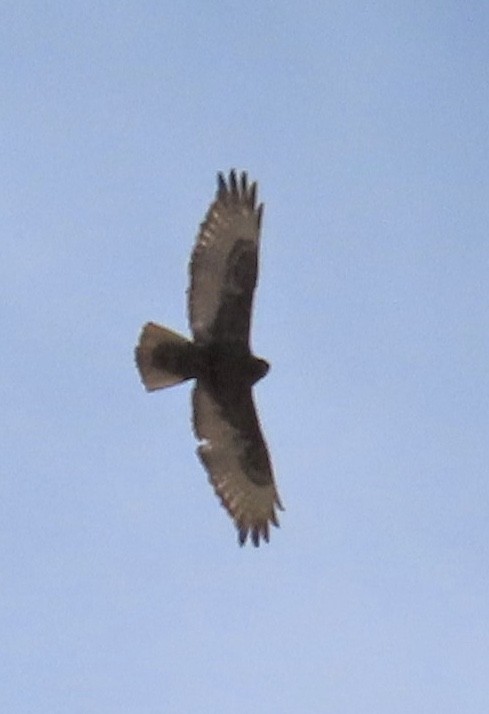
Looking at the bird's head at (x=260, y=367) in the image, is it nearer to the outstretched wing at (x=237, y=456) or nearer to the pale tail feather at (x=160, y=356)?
the outstretched wing at (x=237, y=456)

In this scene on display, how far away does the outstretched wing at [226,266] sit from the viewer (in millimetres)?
21359

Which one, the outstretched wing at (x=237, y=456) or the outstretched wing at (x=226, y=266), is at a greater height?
the outstretched wing at (x=226, y=266)

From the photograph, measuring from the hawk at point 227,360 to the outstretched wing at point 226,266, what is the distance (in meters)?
0.01

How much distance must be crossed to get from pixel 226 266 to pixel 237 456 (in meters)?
2.44

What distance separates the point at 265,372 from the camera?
71.4 ft

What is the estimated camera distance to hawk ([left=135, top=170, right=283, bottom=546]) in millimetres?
21281

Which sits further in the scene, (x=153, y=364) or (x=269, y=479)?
(x=269, y=479)

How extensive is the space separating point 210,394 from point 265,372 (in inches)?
28.7

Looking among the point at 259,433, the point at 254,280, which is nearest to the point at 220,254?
the point at 254,280

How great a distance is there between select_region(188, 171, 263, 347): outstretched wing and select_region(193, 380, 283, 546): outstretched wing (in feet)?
2.55

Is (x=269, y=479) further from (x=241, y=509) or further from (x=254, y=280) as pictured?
(x=254, y=280)

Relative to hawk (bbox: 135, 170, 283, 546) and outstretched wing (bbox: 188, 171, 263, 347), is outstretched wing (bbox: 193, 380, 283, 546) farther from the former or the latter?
outstretched wing (bbox: 188, 171, 263, 347)

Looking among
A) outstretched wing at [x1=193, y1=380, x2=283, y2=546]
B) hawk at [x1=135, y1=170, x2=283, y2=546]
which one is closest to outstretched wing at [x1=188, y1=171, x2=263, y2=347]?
hawk at [x1=135, y1=170, x2=283, y2=546]

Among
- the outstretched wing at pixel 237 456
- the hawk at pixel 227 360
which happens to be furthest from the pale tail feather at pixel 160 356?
the outstretched wing at pixel 237 456
